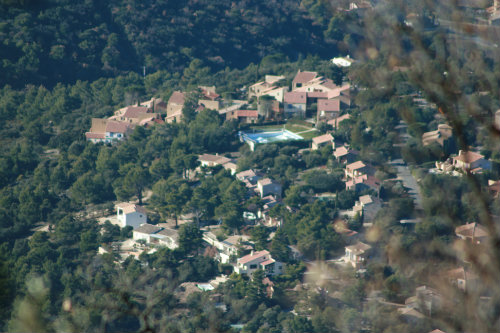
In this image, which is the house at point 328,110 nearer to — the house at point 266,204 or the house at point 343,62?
the house at point 343,62

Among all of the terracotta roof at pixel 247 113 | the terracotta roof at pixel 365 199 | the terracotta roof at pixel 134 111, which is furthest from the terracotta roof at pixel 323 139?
the terracotta roof at pixel 134 111

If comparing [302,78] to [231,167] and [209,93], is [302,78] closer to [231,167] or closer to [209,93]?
[209,93]

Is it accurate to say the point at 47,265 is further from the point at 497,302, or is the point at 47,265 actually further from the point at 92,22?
the point at 92,22

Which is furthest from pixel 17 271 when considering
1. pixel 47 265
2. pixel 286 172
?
pixel 286 172

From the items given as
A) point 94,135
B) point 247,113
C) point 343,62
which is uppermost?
point 343,62

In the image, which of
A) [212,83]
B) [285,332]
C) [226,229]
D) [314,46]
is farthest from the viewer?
[314,46]

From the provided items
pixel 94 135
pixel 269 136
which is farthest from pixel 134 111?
pixel 269 136
